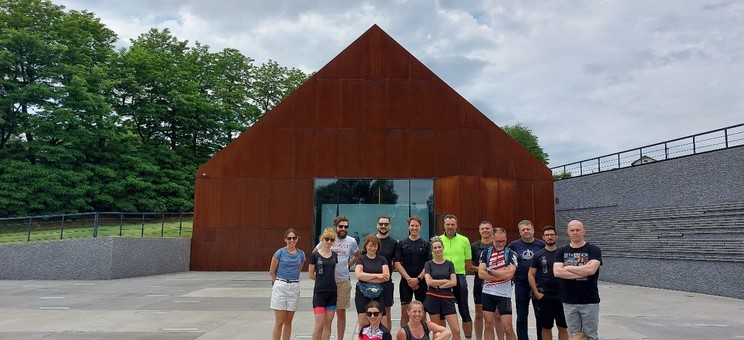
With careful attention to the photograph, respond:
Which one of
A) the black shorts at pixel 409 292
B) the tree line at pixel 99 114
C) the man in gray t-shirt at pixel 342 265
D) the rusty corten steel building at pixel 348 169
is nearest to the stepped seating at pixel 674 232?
the rusty corten steel building at pixel 348 169

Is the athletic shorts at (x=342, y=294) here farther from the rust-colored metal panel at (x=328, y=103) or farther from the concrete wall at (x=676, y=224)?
the rust-colored metal panel at (x=328, y=103)

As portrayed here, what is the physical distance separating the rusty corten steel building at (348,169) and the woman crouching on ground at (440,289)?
43.2ft

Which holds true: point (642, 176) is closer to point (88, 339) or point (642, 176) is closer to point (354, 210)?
point (354, 210)

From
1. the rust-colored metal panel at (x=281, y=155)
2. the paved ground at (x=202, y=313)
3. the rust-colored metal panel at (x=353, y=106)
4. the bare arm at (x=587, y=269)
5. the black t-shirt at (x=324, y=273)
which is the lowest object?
the paved ground at (x=202, y=313)

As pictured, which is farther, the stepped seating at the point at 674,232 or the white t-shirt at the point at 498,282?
the stepped seating at the point at 674,232

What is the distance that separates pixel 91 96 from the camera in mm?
24906

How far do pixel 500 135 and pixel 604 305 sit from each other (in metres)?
10.0

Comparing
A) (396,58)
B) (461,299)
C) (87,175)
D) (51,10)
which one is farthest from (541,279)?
(51,10)

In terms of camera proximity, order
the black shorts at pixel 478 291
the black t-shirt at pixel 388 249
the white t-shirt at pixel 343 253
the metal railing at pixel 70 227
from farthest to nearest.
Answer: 1. the metal railing at pixel 70 227
2. the black shorts at pixel 478 291
3. the black t-shirt at pixel 388 249
4. the white t-shirt at pixel 343 253

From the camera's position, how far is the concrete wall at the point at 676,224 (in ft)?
40.8

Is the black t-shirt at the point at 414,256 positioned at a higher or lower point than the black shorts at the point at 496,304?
higher

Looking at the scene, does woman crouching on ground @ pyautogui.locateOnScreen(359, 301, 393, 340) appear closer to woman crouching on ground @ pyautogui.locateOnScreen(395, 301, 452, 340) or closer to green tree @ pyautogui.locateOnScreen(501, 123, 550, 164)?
woman crouching on ground @ pyautogui.locateOnScreen(395, 301, 452, 340)

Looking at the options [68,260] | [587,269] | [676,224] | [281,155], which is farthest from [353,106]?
[587,269]

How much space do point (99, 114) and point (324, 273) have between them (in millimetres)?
25848
